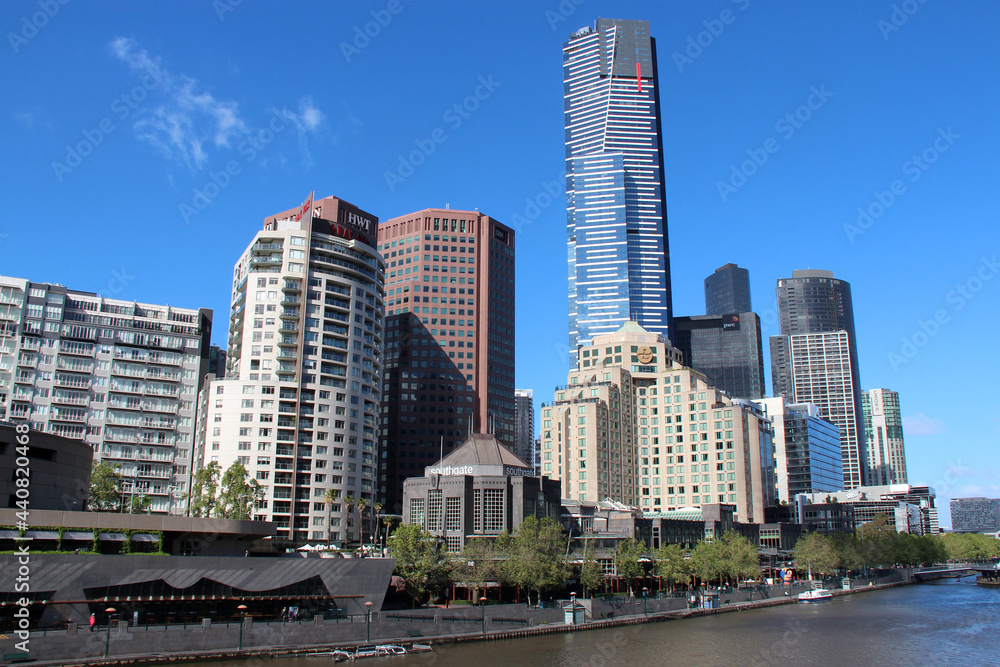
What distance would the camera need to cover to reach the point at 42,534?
8775 cm

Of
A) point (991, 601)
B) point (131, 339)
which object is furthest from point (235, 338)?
point (991, 601)

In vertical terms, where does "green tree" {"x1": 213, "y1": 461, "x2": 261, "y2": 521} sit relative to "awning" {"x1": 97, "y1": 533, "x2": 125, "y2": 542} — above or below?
above

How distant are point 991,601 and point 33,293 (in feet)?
678

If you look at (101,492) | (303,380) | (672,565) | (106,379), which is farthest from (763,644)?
(106,379)

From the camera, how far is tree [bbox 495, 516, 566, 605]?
355 ft

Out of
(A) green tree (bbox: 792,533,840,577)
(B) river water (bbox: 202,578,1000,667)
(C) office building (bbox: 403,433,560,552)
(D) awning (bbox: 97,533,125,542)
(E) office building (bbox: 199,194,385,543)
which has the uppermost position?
(E) office building (bbox: 199,194,385,543)

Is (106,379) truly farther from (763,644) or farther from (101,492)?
(763,644)

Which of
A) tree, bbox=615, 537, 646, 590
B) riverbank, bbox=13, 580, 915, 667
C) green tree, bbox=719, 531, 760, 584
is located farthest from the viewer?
green tree, bbox=719, 531, 760, 584

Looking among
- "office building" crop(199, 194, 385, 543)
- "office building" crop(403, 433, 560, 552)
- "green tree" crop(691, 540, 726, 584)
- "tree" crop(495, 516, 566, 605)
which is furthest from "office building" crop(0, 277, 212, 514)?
"green tree" crop(691, 540, 726, 584)

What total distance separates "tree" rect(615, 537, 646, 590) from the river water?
1597 cm

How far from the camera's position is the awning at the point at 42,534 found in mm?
86781

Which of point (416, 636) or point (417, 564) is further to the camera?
point (417, 564)

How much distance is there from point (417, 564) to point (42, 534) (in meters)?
42.5

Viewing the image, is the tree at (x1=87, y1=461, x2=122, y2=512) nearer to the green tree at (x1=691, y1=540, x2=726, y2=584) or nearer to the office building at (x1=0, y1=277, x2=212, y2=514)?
the office building at (x1=0, y1=277, x2=212, y2=514)
